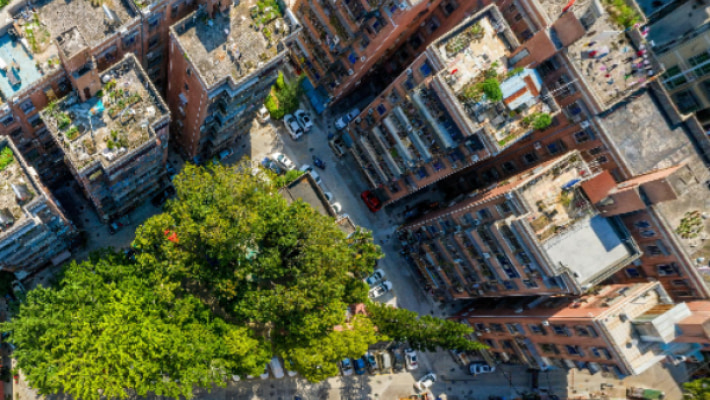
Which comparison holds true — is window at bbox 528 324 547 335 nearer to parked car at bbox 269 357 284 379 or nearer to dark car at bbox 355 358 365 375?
dark car at bbox 355 358 365 375

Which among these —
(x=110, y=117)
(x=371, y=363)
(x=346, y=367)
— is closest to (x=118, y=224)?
(x=110, y=117)

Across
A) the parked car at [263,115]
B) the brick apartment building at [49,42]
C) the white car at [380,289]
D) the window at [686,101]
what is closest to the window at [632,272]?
the window at [686,101]

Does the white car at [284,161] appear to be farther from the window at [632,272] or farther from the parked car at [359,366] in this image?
the window at [632,272]

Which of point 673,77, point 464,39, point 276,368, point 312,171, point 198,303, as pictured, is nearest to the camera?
point 464,39

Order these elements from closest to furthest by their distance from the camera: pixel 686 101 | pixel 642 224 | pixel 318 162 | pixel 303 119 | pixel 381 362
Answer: pixel 642 224 < pixel 686 101 < pixel 381 362 < pixel 303 119 < pixel 318 162

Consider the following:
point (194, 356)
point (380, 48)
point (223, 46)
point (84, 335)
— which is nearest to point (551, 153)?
point (380, 48)

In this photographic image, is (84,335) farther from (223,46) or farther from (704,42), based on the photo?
(704,42)

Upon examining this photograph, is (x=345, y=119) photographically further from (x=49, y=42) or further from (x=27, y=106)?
(x=27, y=106)
